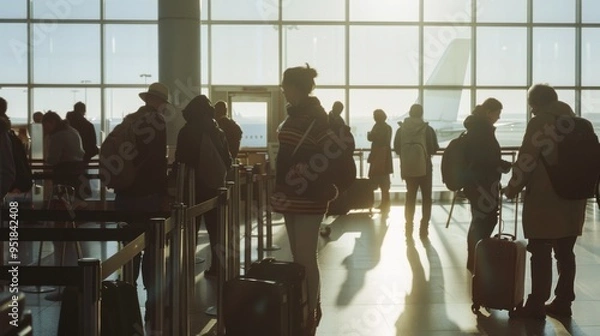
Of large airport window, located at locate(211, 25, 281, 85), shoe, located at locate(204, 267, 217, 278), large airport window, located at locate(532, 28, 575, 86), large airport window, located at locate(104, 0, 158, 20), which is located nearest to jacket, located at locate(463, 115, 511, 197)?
shoe, located at locate(204, 267, 217, 278)

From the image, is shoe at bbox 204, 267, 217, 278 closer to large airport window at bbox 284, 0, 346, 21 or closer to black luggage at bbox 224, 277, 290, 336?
black luggage at bbox 224, 277, 290, 336

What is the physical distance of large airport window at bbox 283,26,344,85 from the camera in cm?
1841

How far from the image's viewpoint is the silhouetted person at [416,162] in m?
10.0

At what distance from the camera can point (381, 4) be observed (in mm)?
18531

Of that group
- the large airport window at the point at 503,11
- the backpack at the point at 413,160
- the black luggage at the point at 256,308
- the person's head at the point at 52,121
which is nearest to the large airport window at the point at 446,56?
the large airport window at the point at 503,11

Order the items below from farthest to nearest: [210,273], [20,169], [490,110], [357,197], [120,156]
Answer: [357,197]
[210,273]
[490,110]
[20,169]
[120,156]

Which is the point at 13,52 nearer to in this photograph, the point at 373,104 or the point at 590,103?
the point at 373,104

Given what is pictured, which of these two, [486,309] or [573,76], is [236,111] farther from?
[486,309]

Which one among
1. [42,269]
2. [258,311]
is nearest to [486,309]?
[258,311]

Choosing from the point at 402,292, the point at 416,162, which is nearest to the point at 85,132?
the point at 416,162

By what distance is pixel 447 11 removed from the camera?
18562mm

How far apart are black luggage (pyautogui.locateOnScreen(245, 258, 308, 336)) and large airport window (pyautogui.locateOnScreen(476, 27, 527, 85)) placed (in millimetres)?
14805

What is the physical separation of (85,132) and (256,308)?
867cm

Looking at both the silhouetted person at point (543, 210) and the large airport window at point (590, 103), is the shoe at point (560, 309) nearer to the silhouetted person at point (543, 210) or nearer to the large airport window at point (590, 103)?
the silhouetted person at point (543, 210)
